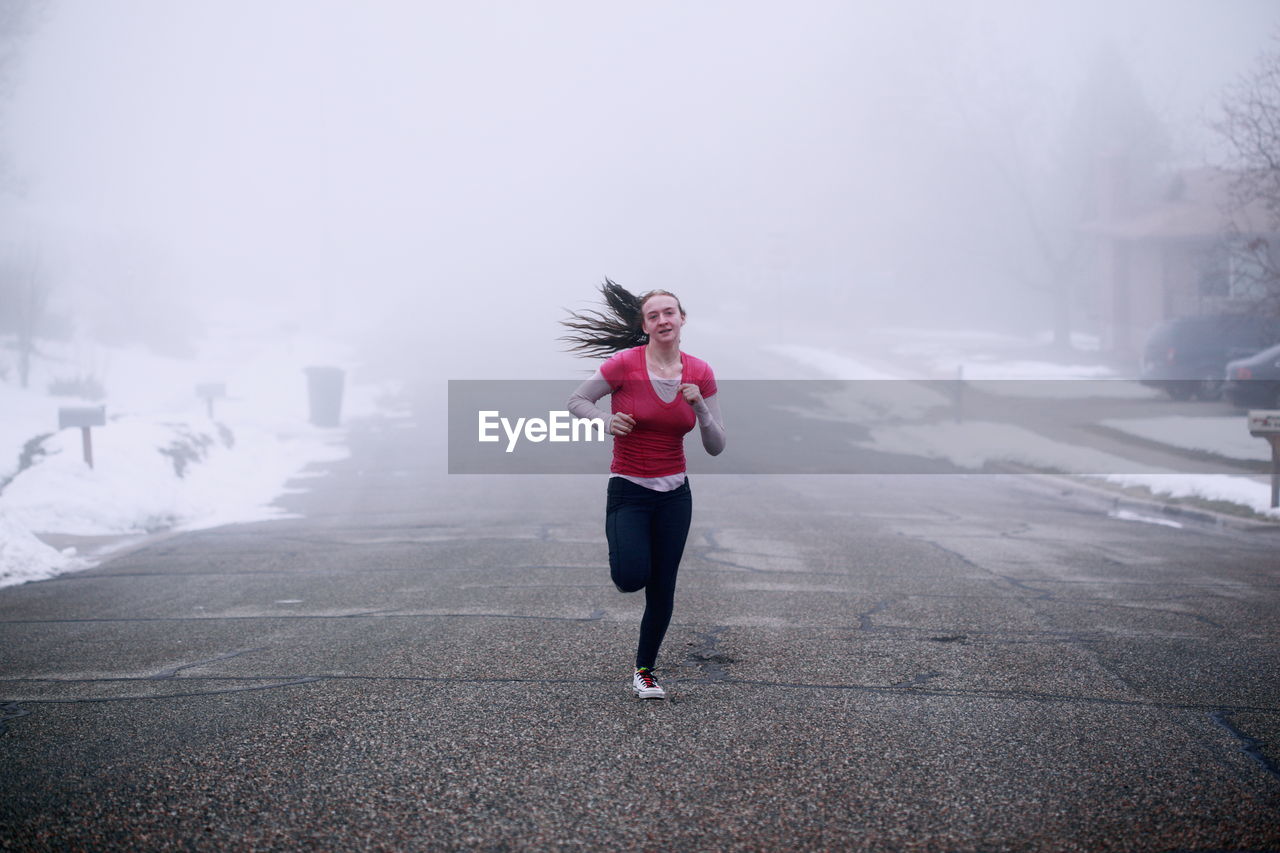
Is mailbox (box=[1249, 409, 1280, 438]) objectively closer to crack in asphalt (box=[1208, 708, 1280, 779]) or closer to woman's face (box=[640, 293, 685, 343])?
crack in asphalt (box=[1208, 708, 1280, 779])

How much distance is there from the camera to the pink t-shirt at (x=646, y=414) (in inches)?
212

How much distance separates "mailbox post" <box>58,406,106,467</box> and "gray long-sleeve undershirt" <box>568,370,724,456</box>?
33.7 feet

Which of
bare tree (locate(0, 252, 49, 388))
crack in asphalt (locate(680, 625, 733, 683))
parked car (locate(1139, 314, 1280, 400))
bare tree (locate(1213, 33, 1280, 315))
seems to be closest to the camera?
crack in asphalt (locate(680, 625, 733, 683))

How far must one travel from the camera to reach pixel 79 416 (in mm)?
13719

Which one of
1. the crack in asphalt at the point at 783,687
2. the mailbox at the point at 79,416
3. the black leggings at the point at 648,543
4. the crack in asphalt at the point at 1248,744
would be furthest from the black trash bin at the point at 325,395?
the crack in asphalt at the point at 1248,744

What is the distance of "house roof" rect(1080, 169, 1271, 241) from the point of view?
32875 mm

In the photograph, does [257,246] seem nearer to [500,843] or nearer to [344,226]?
[344,226]

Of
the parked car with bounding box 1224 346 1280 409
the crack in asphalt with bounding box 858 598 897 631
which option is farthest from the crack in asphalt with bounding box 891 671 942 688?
the parked car with bounding box 1224 346 1280 409

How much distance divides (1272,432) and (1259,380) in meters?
9.17

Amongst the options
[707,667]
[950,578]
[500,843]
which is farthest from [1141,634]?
[500,843]

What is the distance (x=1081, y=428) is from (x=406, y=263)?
311ft

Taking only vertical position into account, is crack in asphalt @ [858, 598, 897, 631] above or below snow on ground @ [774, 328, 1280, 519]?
below

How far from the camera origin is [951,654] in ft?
21.4

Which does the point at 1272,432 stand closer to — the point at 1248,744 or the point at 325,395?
the point at 1248,744
